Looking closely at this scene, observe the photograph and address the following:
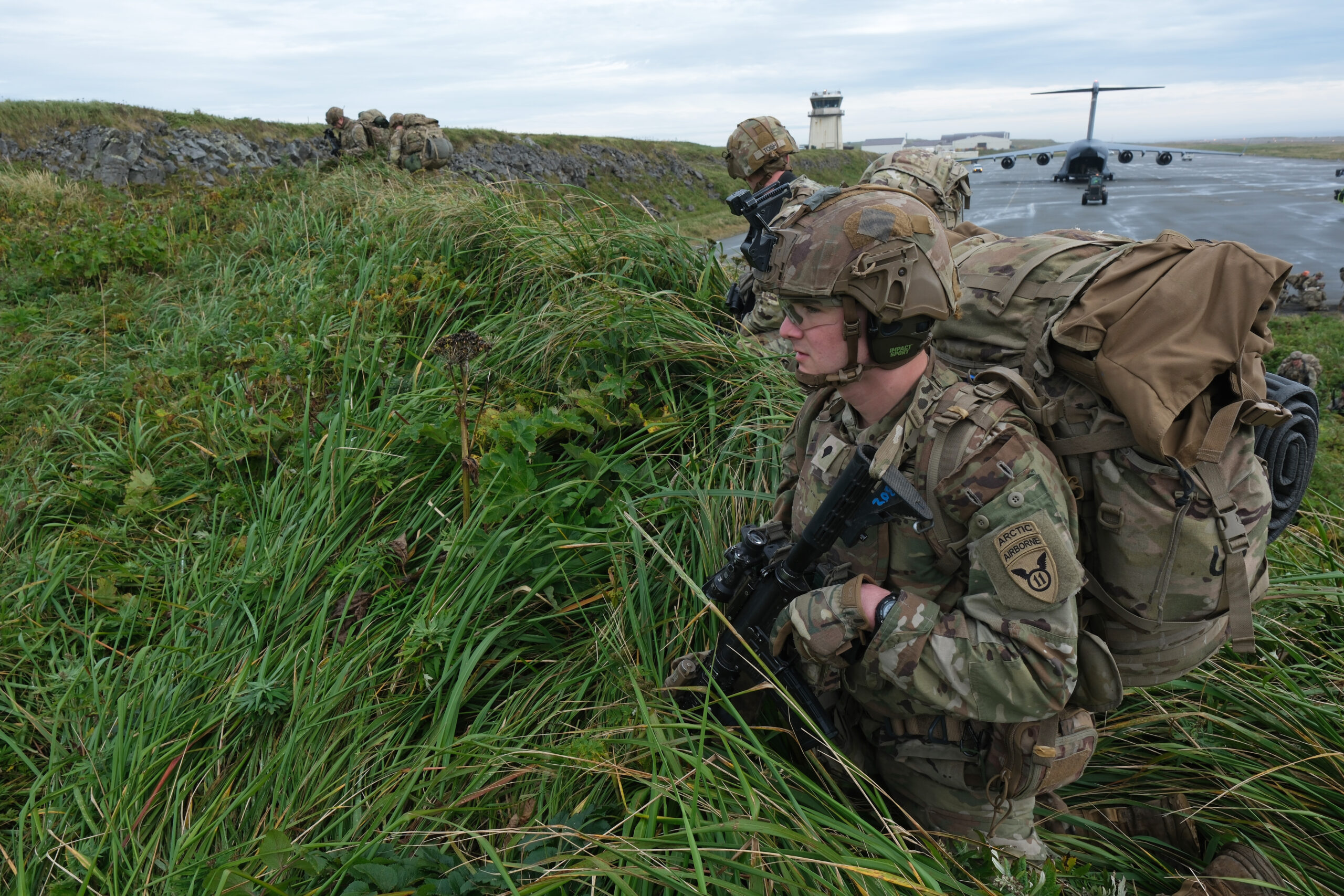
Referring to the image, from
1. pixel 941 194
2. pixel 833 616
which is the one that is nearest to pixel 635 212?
pixel 941 194

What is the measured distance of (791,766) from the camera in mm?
1935

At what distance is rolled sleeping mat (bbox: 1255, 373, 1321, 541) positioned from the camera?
1.81m

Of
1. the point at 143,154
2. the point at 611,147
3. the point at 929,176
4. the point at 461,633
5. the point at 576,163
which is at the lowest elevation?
the point at 461,633

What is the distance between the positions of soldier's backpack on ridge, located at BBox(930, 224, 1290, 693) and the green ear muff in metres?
0.15

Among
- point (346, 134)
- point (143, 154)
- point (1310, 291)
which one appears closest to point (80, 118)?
point (143, 154)

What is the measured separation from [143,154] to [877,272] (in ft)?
61.3

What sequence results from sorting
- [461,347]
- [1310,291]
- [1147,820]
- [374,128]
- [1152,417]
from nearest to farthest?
[1152,417] < [1147,820] < [461,347] < [374,128] < [1310,291]

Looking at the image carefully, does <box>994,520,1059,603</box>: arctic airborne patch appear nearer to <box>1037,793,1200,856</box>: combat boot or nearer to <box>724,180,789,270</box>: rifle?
<box>1037,793,1200,856</box>: combat boot

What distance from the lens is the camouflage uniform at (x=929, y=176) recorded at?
451cm

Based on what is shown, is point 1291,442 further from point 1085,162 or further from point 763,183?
point 1085,162

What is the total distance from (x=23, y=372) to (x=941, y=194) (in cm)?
627

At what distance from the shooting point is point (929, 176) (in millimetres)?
4621

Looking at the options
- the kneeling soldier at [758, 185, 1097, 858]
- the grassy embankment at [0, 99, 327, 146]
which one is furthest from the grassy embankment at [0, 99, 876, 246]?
the kneeling soldier at [758, 185, 1097, 858]

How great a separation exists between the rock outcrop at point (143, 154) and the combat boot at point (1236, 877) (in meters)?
16.0
